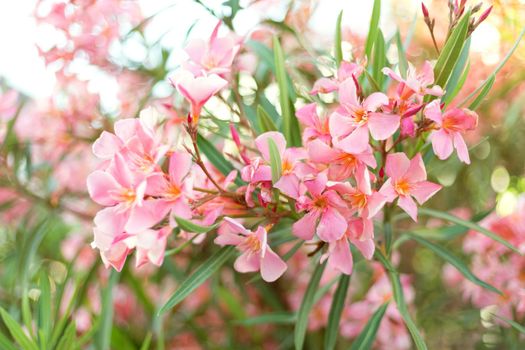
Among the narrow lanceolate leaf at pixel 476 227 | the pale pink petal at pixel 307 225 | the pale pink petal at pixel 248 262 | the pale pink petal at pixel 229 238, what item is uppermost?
the pale pink petal at pixel 307 225

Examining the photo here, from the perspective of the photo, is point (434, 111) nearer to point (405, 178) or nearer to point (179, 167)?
point (405, 178)

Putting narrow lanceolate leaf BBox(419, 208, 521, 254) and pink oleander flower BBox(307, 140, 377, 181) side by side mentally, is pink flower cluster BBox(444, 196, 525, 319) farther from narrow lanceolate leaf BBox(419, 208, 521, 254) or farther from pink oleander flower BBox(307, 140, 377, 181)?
pink oleander flower BBox(307, 140, 377, 181)

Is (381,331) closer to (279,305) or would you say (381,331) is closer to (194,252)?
(279,305)

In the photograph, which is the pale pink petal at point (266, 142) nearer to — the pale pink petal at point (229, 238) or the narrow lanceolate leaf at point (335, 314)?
the pale pink petal at point (229, 238)

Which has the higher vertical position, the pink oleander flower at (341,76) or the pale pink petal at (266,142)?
the pink oleander flower at (341,76)

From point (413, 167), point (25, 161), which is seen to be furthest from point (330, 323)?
point (25, 161)

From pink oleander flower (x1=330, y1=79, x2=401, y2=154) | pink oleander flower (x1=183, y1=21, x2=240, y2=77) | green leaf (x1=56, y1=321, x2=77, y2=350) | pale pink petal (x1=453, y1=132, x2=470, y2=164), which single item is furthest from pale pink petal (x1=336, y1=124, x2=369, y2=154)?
green leaf (x1=56, y1=321, x2=77, y2=350)

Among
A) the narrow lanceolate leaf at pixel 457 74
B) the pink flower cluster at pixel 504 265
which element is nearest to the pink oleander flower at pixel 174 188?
the narrow lanceolate leaf at pixel 457 74
